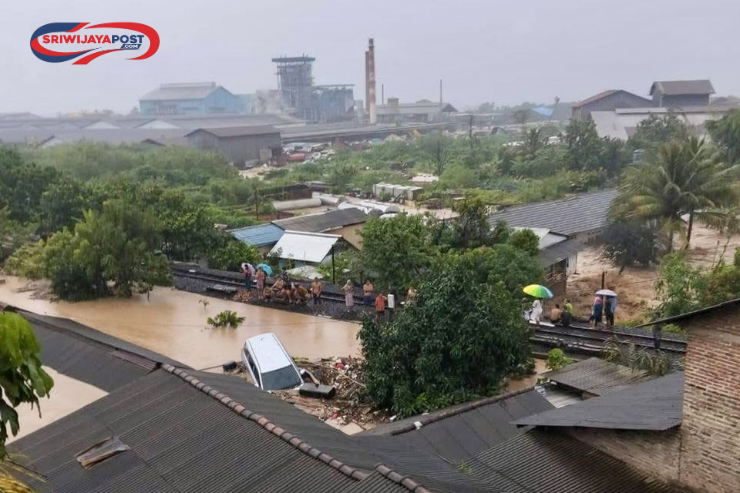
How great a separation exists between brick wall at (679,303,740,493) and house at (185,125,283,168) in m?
58.8

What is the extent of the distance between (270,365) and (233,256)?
11.3 metres

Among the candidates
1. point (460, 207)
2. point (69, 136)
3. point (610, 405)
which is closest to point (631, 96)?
point (460, 207)

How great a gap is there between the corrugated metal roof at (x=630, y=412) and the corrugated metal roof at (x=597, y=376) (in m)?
2.11

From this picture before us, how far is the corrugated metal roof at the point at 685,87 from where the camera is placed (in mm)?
68875

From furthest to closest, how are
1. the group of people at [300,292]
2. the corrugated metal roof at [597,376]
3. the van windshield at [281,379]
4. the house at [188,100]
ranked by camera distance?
the house at [188,100] → the group of people at [300,292] → the van windshield at [281,379] → the corrugated metal roof at [597,376]

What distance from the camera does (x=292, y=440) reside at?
6.98 meters

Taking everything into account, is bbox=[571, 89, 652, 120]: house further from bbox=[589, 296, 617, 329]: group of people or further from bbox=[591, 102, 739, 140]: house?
bbox=[589, 296, 617, 329]: group of people

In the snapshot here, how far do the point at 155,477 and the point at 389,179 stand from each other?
42.9 meters

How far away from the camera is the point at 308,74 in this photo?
371ft

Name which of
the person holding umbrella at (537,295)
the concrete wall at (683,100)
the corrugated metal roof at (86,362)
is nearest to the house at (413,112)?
the concrete wall at (683,100)

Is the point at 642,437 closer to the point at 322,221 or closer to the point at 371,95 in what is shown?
the point at 322,221

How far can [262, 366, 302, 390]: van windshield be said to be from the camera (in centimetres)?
1369

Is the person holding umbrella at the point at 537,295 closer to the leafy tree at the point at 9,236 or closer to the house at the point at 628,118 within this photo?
the leafy tree at the point at 9,236

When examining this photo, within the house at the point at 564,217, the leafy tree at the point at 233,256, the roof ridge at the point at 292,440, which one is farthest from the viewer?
the house at the point at 564,217
